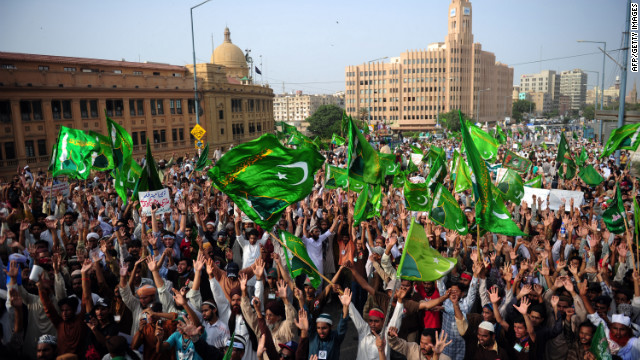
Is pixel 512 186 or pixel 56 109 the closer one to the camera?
pixel 512 186

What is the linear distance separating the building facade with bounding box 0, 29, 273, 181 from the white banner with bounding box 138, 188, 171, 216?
25264 mm

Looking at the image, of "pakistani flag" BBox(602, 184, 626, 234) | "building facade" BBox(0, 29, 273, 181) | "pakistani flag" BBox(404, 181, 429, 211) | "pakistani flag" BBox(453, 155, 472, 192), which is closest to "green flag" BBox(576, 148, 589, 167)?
"pakistani flag" BBox(453, 155, 472, 192)

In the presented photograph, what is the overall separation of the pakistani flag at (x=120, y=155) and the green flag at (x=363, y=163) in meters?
5.14

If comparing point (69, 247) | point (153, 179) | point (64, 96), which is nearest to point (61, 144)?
point (153, 179)

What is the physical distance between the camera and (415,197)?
8.52 meters

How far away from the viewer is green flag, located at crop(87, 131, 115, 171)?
11.4m

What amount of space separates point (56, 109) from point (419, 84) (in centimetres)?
8920

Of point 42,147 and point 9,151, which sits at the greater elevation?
point 42,147

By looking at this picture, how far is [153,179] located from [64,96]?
2900 centimetres

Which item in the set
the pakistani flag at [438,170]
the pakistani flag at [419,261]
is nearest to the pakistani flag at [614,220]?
the pakistani flag at [438,170]

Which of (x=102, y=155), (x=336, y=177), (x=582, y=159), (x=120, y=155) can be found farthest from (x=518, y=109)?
(x=120, y=155)

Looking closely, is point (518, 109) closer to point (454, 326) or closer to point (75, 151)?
point (75, 151)

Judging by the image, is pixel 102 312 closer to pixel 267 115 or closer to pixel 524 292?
pixel 524 292

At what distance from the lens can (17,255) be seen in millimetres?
6012
